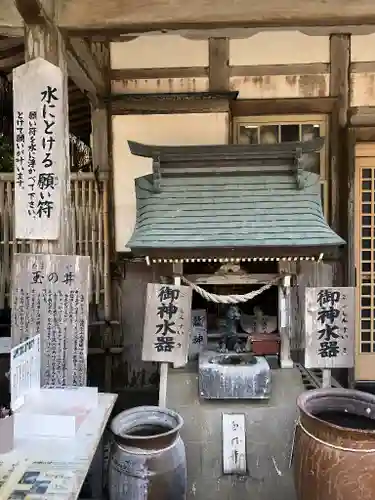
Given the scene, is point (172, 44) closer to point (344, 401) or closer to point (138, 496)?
point (344, 401)

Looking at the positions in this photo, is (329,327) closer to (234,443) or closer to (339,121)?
(234,443)

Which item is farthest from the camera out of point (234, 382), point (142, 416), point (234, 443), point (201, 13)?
point (234, 382)

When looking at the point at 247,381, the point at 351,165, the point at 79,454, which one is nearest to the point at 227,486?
the point at 247,381

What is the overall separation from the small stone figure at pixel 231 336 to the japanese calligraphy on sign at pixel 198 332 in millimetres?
305

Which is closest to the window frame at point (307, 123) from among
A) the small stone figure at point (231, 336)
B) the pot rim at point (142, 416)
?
the small stone figure at point (231, 336)

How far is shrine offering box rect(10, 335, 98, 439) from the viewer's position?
2.93 metres

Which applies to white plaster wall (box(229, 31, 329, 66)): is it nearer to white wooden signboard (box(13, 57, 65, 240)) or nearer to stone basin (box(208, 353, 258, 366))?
white wooden signboard (box(13, 57, 65, 240))

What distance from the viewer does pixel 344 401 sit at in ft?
12.1

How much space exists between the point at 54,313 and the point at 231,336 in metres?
1.88

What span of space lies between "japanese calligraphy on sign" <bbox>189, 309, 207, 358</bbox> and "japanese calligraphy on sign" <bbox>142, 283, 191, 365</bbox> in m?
0.83

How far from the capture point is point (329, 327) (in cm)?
413

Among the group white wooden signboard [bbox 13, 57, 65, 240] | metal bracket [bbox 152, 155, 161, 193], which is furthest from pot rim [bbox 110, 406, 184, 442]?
metal bracket [bbox 152, 155, 161, 193]

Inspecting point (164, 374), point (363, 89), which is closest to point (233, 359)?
point (164, 374)

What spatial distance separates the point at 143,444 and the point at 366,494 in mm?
1533
